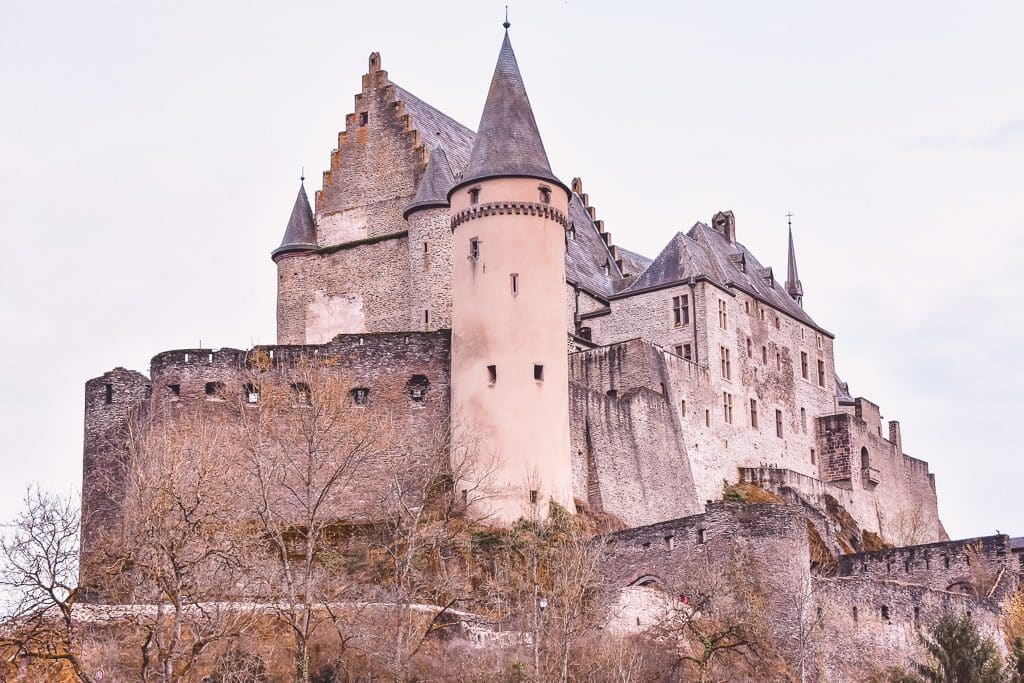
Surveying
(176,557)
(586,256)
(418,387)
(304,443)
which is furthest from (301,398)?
(586,256)

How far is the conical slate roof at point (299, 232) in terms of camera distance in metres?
68.2

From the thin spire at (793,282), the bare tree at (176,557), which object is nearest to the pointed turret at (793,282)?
the thin spire at (793,282)

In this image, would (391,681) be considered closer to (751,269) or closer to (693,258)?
(693,258)

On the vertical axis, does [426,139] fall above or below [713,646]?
above

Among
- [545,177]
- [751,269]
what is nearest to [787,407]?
[751,269]

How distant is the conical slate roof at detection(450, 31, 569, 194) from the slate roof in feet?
23.9

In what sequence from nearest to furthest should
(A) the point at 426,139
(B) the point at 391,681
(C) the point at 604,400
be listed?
(B) the point at 391,681 < (C) the point at 604,400 < (A) the point at 426,139

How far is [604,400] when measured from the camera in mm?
61812

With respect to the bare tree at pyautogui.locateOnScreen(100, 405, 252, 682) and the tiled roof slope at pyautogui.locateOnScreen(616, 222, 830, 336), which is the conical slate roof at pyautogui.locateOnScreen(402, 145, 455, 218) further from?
the bare tree at pyautogui.locateOnScreen(100, 405, 252, 682)

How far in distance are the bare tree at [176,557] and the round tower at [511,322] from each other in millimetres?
8044

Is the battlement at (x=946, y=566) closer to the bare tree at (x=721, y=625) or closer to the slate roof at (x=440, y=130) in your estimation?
the bare tree at (x=721, y=625)

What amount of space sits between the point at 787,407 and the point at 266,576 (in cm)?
3315

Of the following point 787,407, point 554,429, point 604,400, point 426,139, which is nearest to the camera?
point 554,429

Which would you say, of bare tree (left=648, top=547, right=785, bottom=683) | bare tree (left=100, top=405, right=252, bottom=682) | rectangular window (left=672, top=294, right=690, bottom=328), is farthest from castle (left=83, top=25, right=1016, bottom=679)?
bare tree (left=100, top=405, right=252, bottom=682)
